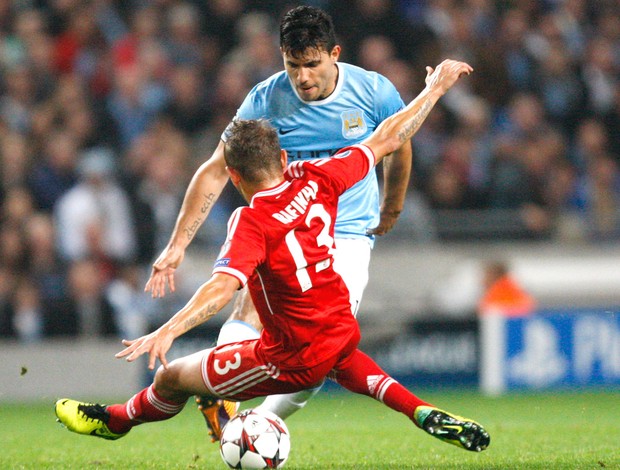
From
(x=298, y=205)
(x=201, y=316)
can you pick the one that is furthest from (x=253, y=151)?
(x=201, y=316)

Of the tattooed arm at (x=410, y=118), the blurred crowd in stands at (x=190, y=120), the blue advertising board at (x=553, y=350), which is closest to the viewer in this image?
the tattooed arm at (x=410, y=118)

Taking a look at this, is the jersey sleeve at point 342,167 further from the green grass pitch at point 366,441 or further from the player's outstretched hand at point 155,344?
the green grass pitch at point 366,441

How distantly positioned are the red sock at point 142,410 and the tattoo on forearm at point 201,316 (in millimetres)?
942

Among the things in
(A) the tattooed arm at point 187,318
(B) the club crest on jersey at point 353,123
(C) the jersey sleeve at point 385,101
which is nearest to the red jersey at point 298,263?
(A) the tattooed arm at point 187,318

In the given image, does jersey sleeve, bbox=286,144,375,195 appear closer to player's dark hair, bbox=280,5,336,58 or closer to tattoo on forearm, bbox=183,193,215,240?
player's dark hair, bbox=280,5,336,58

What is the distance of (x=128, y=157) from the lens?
42.0ft

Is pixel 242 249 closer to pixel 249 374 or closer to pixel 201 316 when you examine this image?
pixel 201 316

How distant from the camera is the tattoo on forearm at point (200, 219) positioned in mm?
6070

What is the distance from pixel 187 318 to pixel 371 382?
1.38 metres

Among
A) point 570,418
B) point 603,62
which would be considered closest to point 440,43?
point 603,62

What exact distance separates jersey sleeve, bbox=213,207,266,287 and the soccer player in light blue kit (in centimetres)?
103

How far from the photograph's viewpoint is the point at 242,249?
4.84 meters

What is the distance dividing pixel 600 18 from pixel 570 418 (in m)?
8.08

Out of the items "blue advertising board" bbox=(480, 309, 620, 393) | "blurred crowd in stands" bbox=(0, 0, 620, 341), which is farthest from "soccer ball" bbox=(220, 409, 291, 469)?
"blue advertising board" bbox=(480, 309, 620, 393)
